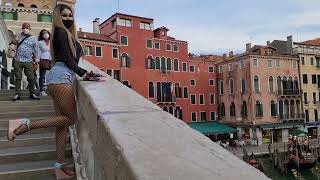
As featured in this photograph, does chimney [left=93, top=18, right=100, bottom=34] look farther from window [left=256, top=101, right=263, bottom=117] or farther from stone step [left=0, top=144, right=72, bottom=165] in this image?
stone step [left=0, top=144, right=72, bottom=165]

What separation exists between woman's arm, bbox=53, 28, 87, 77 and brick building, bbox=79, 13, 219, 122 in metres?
25.4

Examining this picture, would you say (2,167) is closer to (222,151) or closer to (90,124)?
(90,124)

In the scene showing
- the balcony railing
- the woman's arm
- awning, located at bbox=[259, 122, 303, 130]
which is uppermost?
the woman's arm

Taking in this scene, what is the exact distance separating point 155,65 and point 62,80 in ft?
96.2

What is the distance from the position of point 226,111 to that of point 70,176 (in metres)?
34.4

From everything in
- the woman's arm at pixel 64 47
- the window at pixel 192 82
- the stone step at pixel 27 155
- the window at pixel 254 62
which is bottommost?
the stone step at pixel 27 155

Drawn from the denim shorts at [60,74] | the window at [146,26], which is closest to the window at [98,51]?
the window at [146,26]

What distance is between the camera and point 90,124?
2.45 m

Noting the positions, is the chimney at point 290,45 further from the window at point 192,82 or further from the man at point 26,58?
the man at point 26,58

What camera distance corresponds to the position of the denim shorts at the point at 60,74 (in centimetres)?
288

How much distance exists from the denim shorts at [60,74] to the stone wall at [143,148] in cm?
32

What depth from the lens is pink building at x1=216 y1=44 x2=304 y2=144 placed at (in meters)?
34.5

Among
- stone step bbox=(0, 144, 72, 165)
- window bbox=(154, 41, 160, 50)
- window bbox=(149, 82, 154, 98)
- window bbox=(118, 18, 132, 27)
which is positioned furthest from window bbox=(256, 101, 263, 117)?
stone step bbox=(0, 144, 72, 165)

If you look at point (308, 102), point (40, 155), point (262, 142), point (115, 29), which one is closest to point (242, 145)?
point (262, 142)
